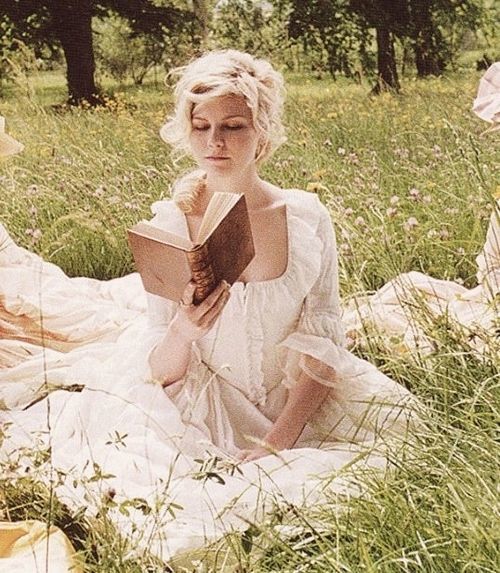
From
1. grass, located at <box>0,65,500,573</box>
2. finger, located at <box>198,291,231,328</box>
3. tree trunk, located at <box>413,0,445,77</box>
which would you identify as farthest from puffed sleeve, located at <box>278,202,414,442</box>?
tree trunk, located at <box>413,0,445,77</box>

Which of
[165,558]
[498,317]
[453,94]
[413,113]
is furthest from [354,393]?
[453,94]

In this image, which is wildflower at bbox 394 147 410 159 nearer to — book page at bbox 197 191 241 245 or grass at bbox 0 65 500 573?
grass at bbox 0 65 500 573

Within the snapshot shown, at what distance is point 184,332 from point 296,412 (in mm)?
345

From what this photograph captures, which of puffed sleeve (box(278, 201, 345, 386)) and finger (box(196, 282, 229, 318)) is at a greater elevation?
finger (box(196, 282, 229, 318))

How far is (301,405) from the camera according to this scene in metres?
2.58

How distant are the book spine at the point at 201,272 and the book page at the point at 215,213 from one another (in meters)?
0.02

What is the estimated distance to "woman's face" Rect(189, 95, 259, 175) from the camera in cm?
254

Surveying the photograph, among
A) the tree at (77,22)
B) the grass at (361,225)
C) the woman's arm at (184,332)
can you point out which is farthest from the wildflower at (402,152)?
the woman's arm at (184,332)

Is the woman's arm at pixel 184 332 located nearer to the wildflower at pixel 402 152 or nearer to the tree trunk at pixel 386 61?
the wildflower at pixel 402 152

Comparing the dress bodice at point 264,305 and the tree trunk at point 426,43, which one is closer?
the dress bodice at point 264,305

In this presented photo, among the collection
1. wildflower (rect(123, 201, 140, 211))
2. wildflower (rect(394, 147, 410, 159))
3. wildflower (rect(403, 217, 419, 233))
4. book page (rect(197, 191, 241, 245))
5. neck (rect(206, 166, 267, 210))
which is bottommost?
wildflower (rect(123, 201, 140, 211))

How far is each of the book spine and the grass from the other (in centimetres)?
48

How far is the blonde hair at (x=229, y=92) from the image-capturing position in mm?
2514

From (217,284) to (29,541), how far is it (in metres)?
0.66
